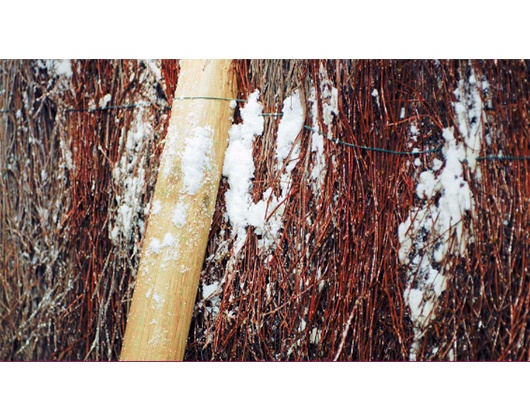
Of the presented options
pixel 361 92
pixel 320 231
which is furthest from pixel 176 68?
pixel 320 231

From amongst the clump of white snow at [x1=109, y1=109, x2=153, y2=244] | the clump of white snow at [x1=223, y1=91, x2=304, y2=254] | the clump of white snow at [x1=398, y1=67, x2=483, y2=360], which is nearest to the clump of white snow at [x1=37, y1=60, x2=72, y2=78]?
the clump of white snow at [x1=109, y1=109, x2=153, y2=244]

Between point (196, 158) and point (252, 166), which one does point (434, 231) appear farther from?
point (196, 158)

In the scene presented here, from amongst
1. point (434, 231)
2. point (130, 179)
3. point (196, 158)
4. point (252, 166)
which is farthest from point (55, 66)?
point (434, 231)

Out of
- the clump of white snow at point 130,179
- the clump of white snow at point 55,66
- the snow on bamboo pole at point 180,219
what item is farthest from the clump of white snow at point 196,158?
the clump of white snow at point 55,66

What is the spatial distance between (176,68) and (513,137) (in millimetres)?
1148

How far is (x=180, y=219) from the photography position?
4.48 feet

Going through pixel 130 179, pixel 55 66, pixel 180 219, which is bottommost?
pixel 180 219

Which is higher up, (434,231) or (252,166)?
(252,166)

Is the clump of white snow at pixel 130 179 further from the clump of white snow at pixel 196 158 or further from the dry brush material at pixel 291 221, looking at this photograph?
the clump of white snow at pixel 196 158

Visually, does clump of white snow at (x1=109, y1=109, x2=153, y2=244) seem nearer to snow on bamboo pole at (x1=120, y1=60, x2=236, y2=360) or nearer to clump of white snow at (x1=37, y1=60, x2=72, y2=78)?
snow on bamboo pole at (x1=120, y1=60, x2=236, y2=360)

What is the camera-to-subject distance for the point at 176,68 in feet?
4.59

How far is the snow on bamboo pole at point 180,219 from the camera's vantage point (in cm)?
136

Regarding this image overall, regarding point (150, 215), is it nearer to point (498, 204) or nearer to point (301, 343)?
point (301, 343)

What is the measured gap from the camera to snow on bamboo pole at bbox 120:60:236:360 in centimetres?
136
